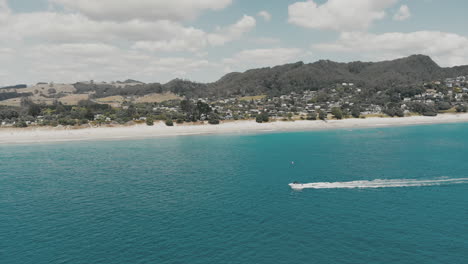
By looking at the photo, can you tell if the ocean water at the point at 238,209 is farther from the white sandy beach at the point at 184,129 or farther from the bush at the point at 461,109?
the bush at the point at 461,109

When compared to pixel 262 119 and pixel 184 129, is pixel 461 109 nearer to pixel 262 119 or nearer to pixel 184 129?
pixel 262 119

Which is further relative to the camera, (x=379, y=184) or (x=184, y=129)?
(x=184, y=129)

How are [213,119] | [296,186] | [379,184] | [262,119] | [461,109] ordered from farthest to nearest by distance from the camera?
1. [461,109]
2. [262,119]
3. [213,119]
4. [379,184]
5. [296,186]

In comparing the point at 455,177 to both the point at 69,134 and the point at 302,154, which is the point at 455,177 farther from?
the point at 69,134

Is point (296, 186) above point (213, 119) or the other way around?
the other way around

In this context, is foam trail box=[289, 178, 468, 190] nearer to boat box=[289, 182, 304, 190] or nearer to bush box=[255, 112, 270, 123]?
boat box=[289, 182, 304, 190]

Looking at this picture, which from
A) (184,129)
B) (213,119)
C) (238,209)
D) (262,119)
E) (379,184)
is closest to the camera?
(238,209)

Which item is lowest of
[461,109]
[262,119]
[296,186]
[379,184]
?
[379,184]

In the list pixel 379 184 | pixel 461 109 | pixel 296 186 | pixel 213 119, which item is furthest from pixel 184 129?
pixel 461 109
